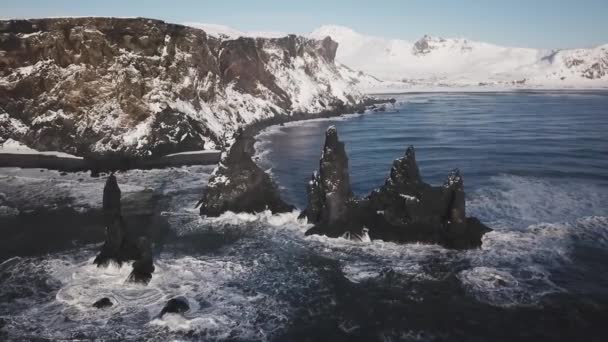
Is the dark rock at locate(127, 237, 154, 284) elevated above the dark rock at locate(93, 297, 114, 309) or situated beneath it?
elevated above

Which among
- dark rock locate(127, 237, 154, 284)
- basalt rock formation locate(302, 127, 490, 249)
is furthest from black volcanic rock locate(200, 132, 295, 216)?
dark rock locate(127, 237, 154, 284)

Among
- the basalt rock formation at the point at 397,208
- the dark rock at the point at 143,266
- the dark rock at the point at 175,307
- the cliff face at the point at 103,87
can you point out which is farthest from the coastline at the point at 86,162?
the dark rock at the point at 175,307

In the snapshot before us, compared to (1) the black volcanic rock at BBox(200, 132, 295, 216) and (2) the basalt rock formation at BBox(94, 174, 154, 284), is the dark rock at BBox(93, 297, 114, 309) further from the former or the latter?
(1) the black volcanic rock at BBox(200, 132, 295, 216)

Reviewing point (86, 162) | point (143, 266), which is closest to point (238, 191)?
point (143, 266)

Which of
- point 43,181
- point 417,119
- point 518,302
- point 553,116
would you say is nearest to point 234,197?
point 518,302

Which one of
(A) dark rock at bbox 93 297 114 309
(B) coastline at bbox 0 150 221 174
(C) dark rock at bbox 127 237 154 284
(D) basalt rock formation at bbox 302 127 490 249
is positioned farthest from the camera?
(B) coastline at bbox 0 150 221 174

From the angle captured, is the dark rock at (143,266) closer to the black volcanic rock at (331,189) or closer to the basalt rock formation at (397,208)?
the basalt rock formation at (397,208)

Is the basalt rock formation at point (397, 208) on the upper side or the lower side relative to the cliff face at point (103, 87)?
lower

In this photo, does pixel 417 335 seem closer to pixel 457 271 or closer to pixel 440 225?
pixel 457 271
